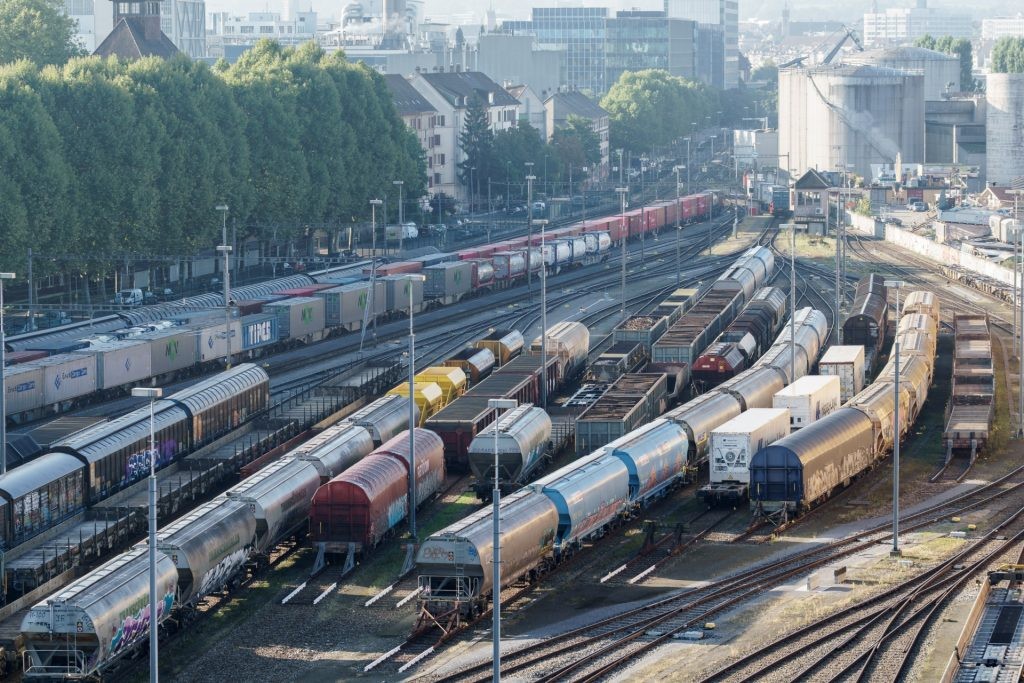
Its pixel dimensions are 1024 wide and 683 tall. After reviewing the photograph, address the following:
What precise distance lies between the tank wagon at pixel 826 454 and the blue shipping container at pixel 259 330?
34.6 metres

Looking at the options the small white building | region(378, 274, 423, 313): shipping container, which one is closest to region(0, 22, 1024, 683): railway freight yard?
region(378, 274, 423, 313): shipping container

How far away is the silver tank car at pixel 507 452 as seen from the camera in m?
62.0

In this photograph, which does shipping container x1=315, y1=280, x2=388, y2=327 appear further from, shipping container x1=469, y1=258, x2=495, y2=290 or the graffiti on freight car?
the graffiti on freight car

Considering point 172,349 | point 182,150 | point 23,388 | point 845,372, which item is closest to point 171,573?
point 23,388

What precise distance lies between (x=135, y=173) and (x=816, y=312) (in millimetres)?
41833

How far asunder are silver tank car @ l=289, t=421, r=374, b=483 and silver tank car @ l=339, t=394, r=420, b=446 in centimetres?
65

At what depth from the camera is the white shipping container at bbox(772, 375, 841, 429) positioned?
2741 inches

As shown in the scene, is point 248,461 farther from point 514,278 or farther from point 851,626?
point 514,278

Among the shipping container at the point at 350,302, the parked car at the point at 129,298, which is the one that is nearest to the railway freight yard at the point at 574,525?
the shipping container at the point at 350,302

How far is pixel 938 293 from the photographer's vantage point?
120 m

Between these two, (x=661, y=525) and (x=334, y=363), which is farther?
(x=334, y=363)

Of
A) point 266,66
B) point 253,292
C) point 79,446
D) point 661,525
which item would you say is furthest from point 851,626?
point 266,66

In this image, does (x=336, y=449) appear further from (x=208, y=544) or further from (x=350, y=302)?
(x=350, y=302)

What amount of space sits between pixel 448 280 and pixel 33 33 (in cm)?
6673
